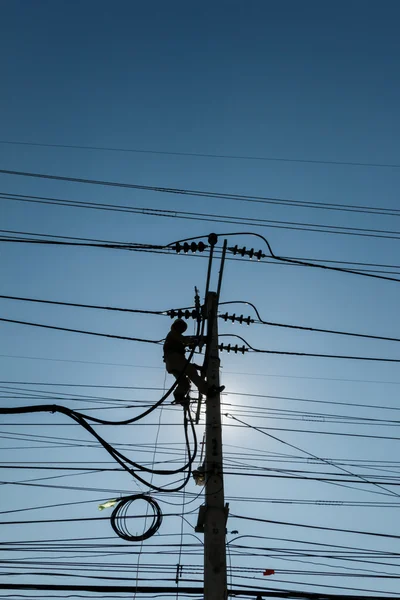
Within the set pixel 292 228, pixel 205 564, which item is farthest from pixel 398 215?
pixel 205 564

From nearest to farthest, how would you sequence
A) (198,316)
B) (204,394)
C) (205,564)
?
1. (205,564)
2. (204,394)
3. (198,316)

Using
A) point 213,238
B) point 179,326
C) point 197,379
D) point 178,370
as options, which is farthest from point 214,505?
point 213,238

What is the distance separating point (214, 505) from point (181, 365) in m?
2.16

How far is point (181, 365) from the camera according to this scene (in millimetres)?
6984

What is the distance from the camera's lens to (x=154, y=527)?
22.0 feet

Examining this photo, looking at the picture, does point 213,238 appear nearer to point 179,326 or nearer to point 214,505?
point 179,326

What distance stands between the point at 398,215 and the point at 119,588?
9147 mm

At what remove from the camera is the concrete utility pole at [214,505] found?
15.8 feet

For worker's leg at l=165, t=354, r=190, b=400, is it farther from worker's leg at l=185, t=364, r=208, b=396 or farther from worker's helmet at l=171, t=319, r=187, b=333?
worker's helmet at l=171, t=319, r=187, b=333

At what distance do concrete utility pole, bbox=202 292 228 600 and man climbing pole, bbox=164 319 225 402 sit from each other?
13cm

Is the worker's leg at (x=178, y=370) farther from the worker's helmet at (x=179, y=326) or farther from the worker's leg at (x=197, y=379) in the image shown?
the worker's helmet at (x=179, y=326)

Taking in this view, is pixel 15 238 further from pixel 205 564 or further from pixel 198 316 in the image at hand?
pixel 205 564

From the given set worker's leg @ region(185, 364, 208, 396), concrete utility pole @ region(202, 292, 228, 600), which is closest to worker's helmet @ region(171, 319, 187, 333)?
concrete utility pole @ region(202, 292, 228, 600)

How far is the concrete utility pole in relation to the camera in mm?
4805
